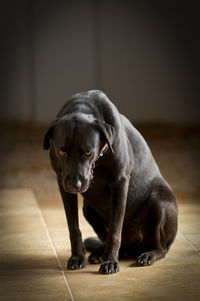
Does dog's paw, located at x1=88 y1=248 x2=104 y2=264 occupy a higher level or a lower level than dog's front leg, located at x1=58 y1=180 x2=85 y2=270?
lower

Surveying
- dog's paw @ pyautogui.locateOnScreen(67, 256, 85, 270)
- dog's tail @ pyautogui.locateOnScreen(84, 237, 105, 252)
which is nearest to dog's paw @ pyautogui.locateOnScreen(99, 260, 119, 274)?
dog's paw @ pyautogui.locateOnScreen(67, 256, 85, 270)

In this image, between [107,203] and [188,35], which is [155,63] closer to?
[188,35]

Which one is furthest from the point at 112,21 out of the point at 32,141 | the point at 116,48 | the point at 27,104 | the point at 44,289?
the point at 44,289

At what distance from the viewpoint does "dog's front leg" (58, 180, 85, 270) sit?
3.14 metres

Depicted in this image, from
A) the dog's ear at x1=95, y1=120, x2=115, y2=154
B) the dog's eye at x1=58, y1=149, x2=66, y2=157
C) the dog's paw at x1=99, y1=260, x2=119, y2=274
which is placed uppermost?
the dog's ear at x1=95, y1=120, x2=115, y2=154

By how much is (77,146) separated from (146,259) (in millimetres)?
762

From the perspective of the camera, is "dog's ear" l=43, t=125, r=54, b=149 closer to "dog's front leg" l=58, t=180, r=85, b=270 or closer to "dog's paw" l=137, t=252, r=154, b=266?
"dog's front leg" l=58, t=180, r=85, b=270

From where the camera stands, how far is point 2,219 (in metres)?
4.19

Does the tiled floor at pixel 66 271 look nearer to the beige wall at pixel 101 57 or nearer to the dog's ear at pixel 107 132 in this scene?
the dog's ear at pixel 107 132

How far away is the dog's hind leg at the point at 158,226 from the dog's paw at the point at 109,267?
0.17 m

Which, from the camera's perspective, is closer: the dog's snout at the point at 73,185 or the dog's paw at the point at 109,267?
the dog's snout at the point at 73,185

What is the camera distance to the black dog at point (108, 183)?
283 cm

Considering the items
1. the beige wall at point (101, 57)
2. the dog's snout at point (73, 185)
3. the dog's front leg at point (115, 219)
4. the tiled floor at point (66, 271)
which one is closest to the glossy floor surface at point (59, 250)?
the tiled floor at point (66, 271)

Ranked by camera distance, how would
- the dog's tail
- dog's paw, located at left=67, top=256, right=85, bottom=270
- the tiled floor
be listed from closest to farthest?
1. the tiled floor
2. dog's paw, located at left=67, top=256, right=85, bottom=270
3. the dog's tail
